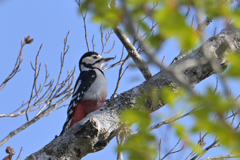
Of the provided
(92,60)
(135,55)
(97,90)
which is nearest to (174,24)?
(135,55)

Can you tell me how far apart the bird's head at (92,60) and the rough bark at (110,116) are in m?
2.79

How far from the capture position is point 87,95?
583 centimetres

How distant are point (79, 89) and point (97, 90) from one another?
11.2 inches

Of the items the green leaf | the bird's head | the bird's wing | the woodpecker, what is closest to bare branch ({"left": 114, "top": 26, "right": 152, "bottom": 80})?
the woodpecker

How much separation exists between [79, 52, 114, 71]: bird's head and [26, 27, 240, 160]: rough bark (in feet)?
9.17

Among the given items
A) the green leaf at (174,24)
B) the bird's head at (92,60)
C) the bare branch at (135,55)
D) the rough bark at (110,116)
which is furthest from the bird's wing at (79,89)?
the green leaf at (174,24)

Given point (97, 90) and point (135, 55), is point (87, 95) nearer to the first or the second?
point (97, 90)

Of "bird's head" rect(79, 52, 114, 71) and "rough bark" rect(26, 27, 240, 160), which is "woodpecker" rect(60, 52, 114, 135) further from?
"rough bark" rect(26, 27, 240, 160)

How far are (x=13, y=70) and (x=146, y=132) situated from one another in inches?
147

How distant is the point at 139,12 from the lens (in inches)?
62.4

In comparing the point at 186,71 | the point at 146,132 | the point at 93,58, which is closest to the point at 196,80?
the point at 186,71

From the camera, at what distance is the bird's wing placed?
18.4ft

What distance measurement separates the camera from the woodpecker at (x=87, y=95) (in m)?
5.60

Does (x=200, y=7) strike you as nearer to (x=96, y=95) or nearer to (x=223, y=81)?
(x=223, y=81)
